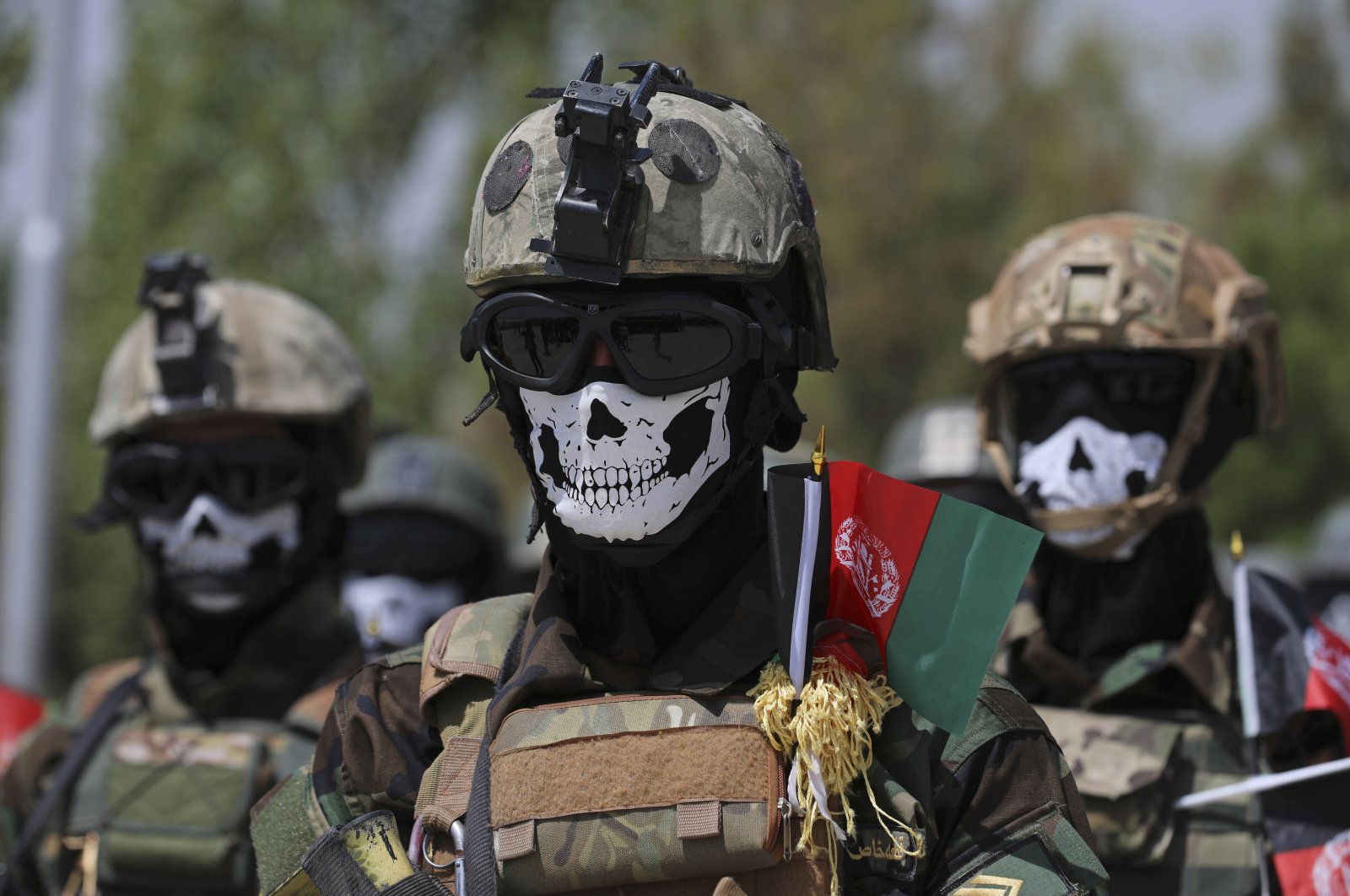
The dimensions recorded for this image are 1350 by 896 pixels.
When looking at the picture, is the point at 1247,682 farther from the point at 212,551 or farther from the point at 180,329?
the point at 180,329

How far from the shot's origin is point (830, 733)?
276cm

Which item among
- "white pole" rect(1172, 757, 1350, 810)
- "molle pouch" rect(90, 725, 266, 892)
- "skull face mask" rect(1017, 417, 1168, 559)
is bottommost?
"molle pouch" rect(90, 725, 266, 892)

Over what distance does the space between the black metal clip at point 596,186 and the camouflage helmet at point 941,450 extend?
18.1 ft

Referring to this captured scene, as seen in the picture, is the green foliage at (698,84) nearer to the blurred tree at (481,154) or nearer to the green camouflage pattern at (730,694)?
the blurred tree at (481,154)

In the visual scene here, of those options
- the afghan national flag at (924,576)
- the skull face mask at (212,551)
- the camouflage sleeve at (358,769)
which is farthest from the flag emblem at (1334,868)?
the skull face mask at (212,551)

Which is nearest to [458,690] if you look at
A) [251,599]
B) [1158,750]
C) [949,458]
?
[1158,750]

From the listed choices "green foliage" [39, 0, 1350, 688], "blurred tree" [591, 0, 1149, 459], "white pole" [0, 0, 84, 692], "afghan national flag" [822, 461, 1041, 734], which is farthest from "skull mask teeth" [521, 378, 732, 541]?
"blurred tree" [591, 0, 1149, 459]

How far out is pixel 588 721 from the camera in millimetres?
2883

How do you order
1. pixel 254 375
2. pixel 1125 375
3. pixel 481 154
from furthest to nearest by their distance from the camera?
pixel 481 154 < pixel 254 375 < pixel 1125 375

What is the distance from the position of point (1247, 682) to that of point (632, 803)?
1.99 m

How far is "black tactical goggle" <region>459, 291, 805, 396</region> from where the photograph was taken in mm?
2902

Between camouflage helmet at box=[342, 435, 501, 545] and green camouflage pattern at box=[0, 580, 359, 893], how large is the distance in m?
2.88

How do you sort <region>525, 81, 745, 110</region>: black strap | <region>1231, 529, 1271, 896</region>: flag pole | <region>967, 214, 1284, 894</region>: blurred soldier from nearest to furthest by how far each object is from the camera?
<region>525, 81, 745, 110</region>: black strap < <region>1231, 529, 1271, 896</region>: flag pole < <region>967, 214, 1284, 894</region>: blurred soldier

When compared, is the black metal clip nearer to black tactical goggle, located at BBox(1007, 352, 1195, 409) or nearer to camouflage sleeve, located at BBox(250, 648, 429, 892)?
camouflage sleeve, located at BBox(250, 648, 429, 892)
